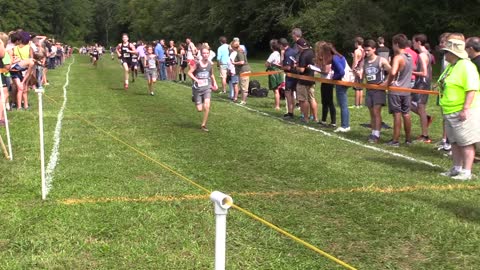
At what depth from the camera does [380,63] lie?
33.3ft

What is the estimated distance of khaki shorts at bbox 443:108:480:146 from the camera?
7.14m

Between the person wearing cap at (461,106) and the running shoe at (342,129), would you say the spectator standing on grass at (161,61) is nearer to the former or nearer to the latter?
the running shoe at (342,129)

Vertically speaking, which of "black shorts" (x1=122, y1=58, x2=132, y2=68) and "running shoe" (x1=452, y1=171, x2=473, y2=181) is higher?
"black shorts" (x1=122, y1=58, x2=132, y2=68)

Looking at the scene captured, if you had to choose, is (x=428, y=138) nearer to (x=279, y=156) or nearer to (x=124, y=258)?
(x=279, y=156)

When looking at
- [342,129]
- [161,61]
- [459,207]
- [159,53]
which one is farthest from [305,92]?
[161,61]

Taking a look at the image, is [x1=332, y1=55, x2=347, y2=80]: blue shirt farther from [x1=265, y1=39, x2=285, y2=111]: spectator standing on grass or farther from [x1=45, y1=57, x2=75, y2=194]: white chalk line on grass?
[x1=45, y1=57, x2=75, y2=194]: white chalk line on grass

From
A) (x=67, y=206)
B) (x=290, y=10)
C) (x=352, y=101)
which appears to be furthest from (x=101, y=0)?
(x=67, y=206)

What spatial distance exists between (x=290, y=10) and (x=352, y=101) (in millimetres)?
35113

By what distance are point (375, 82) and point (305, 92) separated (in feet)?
7.84

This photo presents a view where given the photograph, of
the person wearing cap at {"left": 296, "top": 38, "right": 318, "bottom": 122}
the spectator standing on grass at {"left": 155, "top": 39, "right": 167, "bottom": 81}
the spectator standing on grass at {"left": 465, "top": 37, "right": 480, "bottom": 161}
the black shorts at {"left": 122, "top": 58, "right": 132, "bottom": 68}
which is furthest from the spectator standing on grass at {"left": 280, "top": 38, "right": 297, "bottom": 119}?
the spectator standing on grass at {"left": 155, "top": 39, "right": 167, "bottom": 81}

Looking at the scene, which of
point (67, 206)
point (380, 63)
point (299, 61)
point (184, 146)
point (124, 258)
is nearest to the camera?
point (124, 258)

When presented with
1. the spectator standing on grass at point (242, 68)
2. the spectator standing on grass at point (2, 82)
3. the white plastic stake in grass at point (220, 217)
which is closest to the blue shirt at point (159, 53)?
the spectator standing on grass at point (242, 68)

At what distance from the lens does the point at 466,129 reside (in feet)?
23.4

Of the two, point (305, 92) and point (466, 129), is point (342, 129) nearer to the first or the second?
point (305, 92)
